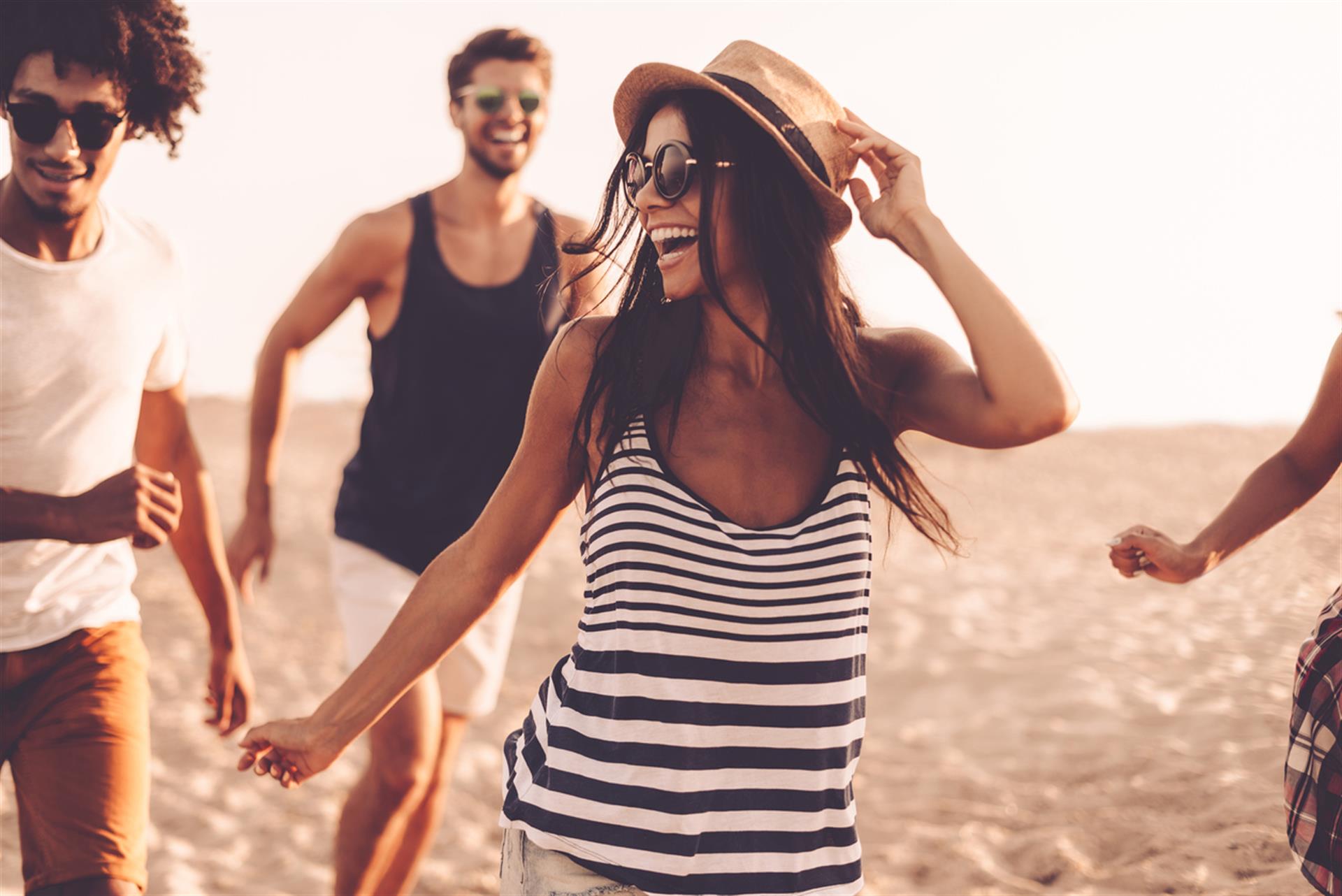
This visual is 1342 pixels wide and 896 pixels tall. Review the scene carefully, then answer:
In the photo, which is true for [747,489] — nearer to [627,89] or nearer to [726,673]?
[726,673]

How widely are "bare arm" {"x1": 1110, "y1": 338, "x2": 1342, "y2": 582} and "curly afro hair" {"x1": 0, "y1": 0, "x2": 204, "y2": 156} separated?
2.70 metres

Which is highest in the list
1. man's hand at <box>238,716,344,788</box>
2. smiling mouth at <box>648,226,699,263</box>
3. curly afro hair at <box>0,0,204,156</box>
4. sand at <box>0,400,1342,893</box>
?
curly afro hair at <box>0,0,204,156</box>

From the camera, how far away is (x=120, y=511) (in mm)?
2855

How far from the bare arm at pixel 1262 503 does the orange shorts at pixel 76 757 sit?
2.25m

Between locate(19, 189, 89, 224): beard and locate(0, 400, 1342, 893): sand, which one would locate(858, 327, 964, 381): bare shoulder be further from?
locate(19, 189, 89, 224): beard

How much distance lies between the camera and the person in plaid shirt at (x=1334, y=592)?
245 centimetres

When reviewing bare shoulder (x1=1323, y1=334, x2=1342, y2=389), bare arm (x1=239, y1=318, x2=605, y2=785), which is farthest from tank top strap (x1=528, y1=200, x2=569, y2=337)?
bare shoulder (x1=1323, y1=334, x2=1342, y2=389)

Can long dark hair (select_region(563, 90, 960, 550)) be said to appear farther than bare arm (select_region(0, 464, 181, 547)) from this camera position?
No

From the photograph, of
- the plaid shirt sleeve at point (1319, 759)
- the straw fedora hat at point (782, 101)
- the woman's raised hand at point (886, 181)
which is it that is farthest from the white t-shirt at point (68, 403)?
the plaid shirt sleeve at point (1319, 759)

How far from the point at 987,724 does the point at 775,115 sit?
20.1 ft

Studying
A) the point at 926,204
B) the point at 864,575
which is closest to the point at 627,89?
the point at 926,204

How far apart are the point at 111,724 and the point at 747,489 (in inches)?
64.4

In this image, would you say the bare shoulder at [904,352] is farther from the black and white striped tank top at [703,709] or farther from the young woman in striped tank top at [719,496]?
the black and white striped tank top at [703,709]

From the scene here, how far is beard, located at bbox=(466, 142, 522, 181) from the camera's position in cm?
464
